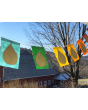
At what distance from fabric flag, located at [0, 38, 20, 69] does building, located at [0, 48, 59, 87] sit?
928cm

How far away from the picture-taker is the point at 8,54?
2.19 meters

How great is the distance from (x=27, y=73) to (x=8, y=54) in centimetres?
1196

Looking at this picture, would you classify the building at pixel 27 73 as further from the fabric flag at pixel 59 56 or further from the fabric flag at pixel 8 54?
the fabric flag at pixel 8 54

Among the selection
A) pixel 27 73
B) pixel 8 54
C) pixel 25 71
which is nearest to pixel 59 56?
pixel 8 54

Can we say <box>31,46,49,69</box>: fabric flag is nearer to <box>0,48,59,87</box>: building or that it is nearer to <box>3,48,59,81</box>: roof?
<box>0,48,59,87</box>: building

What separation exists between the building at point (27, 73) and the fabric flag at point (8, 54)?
928 centimetres

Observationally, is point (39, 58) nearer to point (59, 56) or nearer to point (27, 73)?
point (59, 56)

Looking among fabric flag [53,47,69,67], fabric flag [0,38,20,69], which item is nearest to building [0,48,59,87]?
fabric flag [53,47,69,67]

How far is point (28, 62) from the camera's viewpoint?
16.3 m

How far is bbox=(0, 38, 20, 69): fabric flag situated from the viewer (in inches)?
84.3

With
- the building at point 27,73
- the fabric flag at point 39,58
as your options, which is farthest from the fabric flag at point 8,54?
the building at point 27,73
